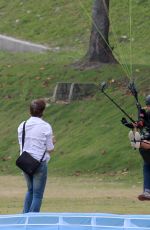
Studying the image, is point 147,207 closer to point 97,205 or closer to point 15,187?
point 97,205

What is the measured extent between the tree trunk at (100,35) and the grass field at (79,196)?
6978mm

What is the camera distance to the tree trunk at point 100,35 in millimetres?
28328

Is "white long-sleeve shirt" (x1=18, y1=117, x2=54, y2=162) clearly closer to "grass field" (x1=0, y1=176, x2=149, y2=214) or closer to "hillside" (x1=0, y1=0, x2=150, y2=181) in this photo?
"grass field" (x1=0, y1=176, x2=149, y2=214)

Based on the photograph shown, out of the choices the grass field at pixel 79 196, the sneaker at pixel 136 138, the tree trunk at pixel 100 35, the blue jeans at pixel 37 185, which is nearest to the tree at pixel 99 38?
the tree trunk at pixel 100 35

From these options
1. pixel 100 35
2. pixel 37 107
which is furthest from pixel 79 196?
pixel 100 35

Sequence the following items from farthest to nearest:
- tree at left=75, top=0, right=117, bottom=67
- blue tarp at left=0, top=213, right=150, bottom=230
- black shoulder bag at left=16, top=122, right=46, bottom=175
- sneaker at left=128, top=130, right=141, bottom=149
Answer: tree at left=75, top=0, right=117, bottom=67 < sneaker at left=128, top=130, right=141, bottom=149 < black shoulder bag at left=16, top=122, right=46, bottom=175 < blue tarp at left=0, top=213, right=150, bottom=230

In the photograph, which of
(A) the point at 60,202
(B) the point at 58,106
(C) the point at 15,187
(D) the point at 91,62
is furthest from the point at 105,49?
(A) the point at 60,202

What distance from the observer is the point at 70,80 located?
28.5 m

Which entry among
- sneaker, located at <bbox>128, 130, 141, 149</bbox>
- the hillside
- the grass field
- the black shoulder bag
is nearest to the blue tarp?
the black shoulder bag

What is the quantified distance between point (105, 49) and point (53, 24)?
9891 millimetres

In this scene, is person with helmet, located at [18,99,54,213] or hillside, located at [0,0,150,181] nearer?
person with helmet, located at [18,99,54,213]

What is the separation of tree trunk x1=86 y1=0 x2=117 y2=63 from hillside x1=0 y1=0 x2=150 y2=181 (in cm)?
52

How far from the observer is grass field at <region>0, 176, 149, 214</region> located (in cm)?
1545

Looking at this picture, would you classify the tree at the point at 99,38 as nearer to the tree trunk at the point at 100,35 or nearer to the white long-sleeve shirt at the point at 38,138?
the tree trunk at the point at 100,35
